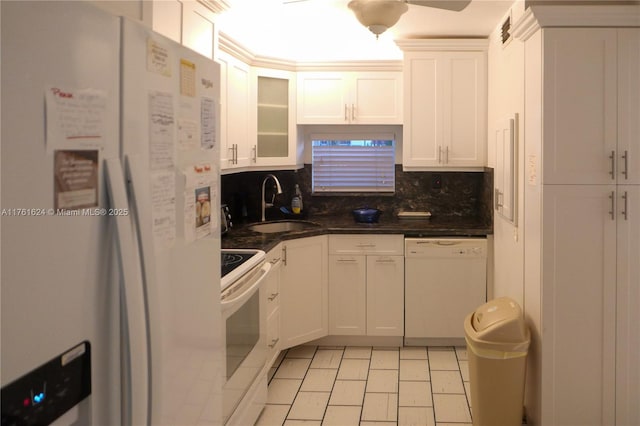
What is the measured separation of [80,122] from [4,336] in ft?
1.32

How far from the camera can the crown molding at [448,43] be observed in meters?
4.35

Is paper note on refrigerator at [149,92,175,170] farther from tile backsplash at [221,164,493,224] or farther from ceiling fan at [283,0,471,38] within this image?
tile backsplash at [221,164,493,224]

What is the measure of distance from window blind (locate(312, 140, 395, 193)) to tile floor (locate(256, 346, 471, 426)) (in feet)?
4.79

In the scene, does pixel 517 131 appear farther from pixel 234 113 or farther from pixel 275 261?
pixel 234 113

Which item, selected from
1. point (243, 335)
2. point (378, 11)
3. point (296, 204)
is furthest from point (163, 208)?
point (296, 204)

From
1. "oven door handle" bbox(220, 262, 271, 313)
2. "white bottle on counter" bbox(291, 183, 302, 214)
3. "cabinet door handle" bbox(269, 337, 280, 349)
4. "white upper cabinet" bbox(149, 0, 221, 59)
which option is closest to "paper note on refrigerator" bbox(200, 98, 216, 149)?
"white upper cabinet" bbox(149, 0, 221, 59)

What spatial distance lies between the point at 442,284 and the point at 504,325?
1393mm

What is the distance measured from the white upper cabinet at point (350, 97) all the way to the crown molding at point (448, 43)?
→ 1.07ft

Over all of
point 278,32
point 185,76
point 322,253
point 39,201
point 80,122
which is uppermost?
point 278,32

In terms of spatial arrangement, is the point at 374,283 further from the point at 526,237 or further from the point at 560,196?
the point at 560,196

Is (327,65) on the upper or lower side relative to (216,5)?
upper

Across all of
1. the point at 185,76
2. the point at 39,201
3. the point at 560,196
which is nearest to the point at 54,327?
the point at 39,201

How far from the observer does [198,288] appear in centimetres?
171

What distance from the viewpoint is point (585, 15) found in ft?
9.14
